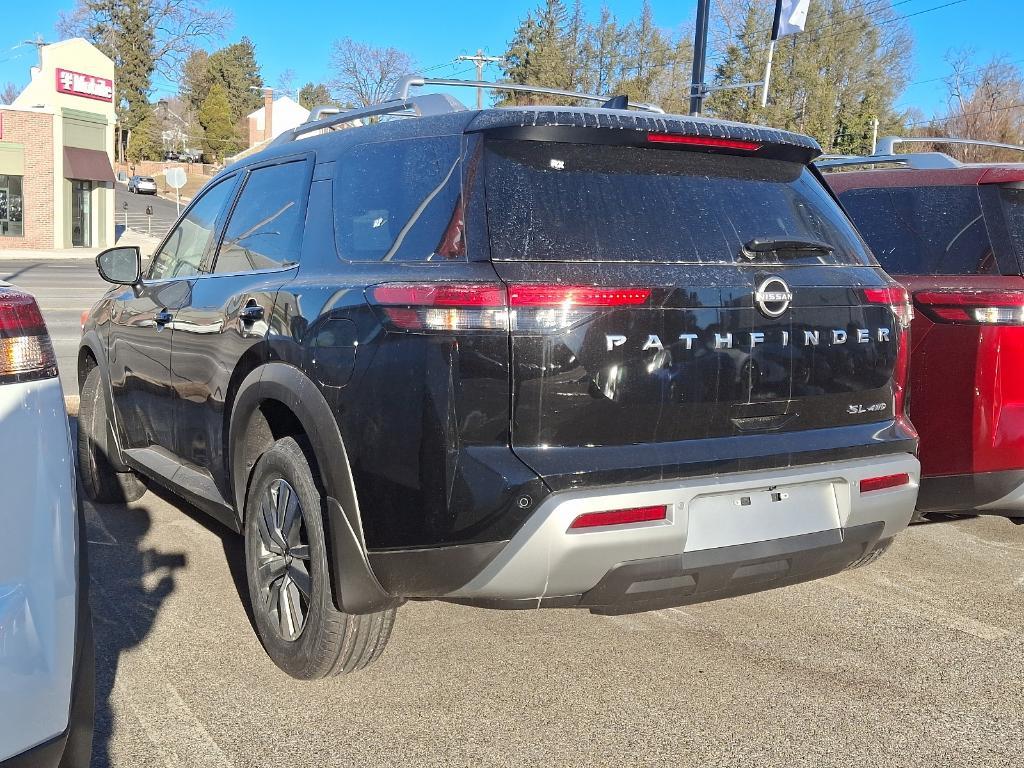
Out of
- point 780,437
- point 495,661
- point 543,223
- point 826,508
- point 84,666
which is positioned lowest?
point 495,661

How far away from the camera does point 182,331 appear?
4.15 metres

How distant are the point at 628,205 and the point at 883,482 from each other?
4.08 feet

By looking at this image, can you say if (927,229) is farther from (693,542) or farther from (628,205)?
(693,542)

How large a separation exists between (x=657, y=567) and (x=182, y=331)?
2.35m

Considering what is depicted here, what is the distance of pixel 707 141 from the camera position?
125 inches

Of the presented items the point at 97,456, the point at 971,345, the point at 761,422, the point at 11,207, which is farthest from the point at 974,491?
the point at 11,207

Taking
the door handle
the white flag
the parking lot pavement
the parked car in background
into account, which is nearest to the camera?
the parking lot pavement

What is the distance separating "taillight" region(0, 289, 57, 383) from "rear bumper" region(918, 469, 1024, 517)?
3.54 meters

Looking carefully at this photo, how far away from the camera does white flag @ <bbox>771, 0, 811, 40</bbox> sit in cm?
1351

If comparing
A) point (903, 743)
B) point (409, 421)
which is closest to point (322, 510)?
point (409, 421)

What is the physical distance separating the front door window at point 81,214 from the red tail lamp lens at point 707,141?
4537 centimetres

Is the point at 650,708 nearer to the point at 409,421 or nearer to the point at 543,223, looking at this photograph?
the point at 409,421

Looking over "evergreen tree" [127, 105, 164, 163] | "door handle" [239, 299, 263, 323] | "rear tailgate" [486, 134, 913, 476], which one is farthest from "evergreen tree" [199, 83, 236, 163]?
"rear tailgate" [486, 134, 913, 476]

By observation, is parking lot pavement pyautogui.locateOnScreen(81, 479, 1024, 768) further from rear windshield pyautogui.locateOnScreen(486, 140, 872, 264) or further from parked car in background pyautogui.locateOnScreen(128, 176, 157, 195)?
parked car in background pyautogui.locateOnScreen(128, 176, 157, 195)
